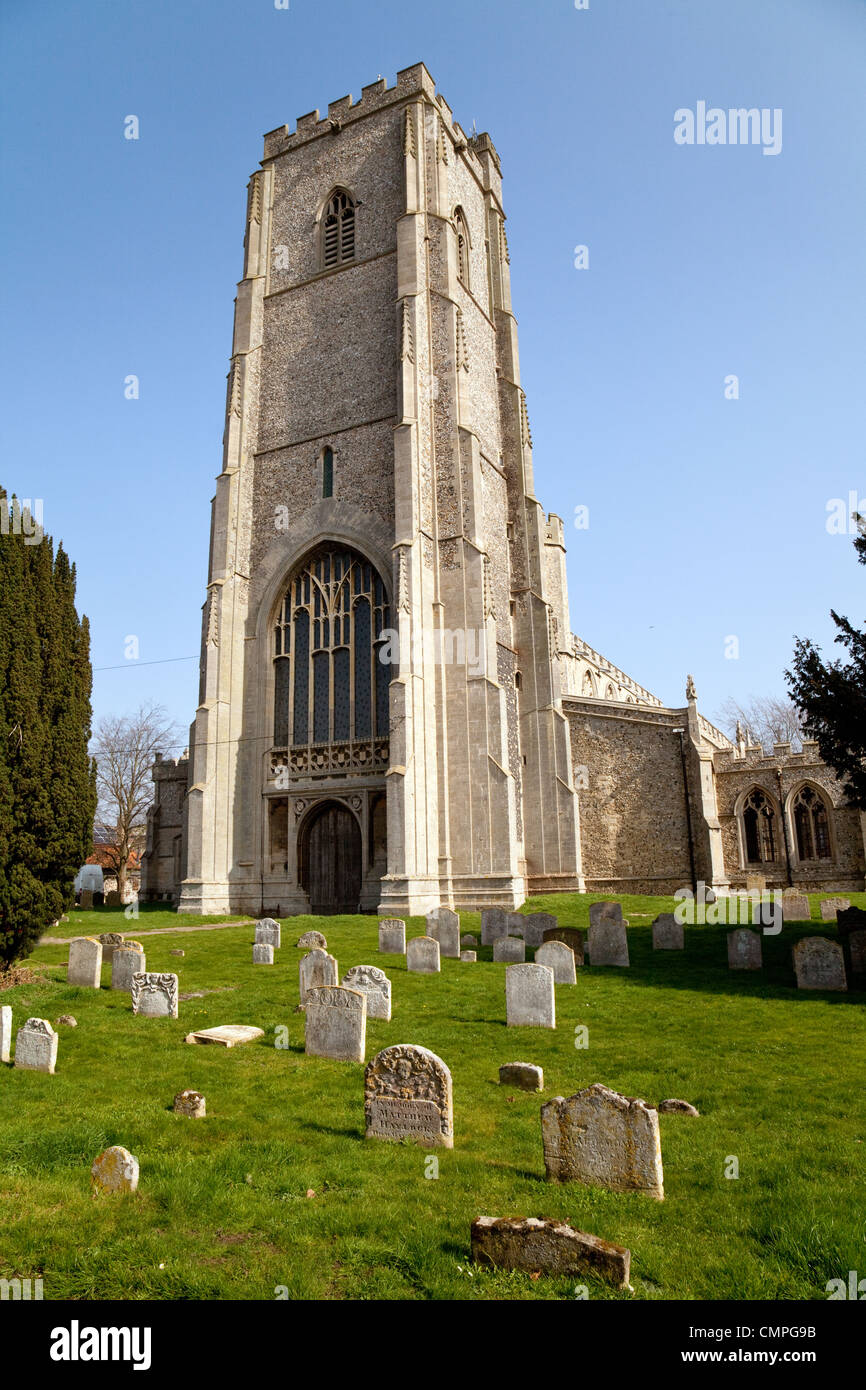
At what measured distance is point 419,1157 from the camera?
19.0 ft

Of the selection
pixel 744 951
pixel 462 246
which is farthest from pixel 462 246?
pixel 744 951

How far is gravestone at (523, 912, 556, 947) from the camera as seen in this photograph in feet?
51.7

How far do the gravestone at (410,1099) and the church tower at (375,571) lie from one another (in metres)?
14.7

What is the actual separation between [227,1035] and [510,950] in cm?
610

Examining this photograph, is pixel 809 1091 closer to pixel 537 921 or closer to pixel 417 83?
pixel 537 921

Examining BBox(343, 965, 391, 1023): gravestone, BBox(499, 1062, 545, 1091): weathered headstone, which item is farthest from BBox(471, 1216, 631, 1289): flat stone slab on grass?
BBox(343, 965, 391, 1023): gravestone

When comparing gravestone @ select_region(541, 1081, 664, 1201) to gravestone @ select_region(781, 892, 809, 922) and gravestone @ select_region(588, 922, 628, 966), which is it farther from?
gravestone @ select_region(781, 892, 809, 922)

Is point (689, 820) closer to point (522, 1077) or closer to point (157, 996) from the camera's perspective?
point (157, 996)

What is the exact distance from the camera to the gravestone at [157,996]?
1045 centimetres

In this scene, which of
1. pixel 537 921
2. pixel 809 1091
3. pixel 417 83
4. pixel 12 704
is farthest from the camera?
pixel 417 83

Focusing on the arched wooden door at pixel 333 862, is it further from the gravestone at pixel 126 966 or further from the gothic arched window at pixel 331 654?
the gravestone at pixel 126 966
